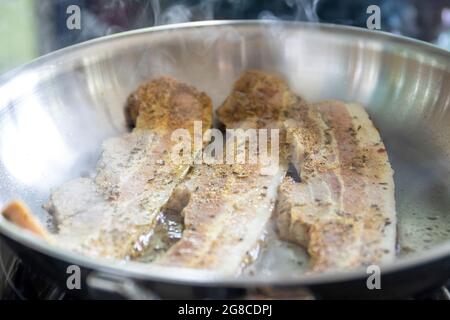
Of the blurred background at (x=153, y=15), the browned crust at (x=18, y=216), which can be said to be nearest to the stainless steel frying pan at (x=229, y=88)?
the browned crust at (x=18, y=216)

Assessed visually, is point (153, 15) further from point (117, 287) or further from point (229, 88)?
point (117, 287)

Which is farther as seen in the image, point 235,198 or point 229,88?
point 229,88

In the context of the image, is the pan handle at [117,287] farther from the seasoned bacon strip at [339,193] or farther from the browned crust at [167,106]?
the browned crust at [167,106]

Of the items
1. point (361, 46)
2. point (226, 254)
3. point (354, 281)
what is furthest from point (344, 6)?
point (354, 281)

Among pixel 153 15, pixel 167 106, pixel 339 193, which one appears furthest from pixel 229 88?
pixel 339 193

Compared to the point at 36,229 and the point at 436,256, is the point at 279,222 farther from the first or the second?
the point at 36,229

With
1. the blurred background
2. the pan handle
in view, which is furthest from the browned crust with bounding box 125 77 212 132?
the pan handle
